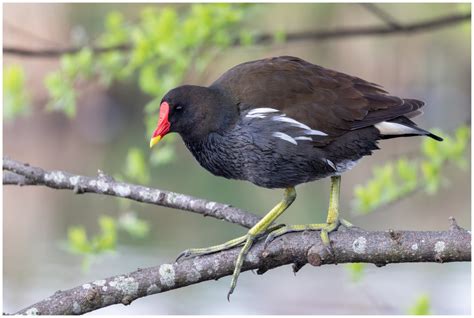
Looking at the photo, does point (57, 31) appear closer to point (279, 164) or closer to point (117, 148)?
point (117, 148)

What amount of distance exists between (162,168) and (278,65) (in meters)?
11.4

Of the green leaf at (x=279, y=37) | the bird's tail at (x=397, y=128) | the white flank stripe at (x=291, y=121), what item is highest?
the green leaf at (x=279, y=37)

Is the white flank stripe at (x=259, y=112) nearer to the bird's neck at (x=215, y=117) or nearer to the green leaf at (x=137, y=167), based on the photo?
the bird's neck at (x=215, y=117)

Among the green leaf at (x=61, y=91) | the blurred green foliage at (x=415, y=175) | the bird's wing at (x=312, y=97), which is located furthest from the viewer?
the green leaf at (x=61, y=91)

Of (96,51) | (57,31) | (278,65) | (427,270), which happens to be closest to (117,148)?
(57,31)

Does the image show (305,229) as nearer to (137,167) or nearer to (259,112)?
(259,112)

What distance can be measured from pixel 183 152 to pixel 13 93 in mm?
10883

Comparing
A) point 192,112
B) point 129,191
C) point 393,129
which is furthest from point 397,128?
point 129,191

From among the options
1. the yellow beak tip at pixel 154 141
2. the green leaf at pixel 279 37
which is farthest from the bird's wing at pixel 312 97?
the green leaf at pixel 279 37

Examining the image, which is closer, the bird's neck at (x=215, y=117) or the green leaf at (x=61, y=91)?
the bird's neck at (x=215, y=117)

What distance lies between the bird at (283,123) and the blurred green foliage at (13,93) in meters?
1.83

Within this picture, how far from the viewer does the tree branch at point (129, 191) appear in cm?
348

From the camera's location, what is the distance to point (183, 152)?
1609 cm

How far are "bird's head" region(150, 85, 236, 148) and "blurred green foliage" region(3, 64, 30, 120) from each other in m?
1.84
